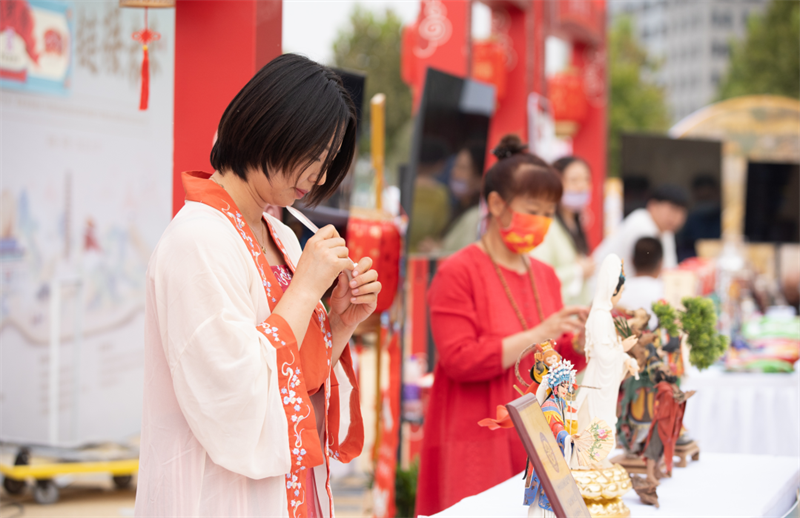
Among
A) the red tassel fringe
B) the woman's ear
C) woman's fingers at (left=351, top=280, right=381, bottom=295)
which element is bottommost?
woman's fingers at (left=351, top=280, right=381, bottom=295)

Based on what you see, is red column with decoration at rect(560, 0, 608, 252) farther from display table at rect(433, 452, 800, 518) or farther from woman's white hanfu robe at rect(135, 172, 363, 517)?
woman's white hanfu robe at rect(135, 172, 363, 517)

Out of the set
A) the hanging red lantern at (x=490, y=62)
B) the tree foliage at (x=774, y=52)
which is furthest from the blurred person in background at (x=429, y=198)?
the tree foliage at (x=774, y=52)

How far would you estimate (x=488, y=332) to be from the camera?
7.01 ft

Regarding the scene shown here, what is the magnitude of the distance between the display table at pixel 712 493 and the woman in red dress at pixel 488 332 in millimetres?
257

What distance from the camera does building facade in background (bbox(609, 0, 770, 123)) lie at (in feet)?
202

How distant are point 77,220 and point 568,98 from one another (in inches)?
226

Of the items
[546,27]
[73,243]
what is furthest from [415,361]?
[546,27]

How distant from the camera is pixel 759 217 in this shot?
7.30 metres

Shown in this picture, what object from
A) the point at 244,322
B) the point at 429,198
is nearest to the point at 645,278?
the point at 429,198

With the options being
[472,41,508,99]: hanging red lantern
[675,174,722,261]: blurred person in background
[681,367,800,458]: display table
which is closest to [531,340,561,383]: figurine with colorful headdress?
[681,367,800,458]: display table

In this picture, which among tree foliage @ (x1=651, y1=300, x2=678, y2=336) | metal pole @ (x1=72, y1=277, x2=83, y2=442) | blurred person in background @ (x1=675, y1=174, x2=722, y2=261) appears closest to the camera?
tree foliage @ (x1=651, y1=300, x2=678, y2=336)

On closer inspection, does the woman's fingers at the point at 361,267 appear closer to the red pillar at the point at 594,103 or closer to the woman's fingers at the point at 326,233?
the woman's fingers at the point at 326,233

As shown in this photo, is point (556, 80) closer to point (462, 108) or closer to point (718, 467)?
point (462, 108)

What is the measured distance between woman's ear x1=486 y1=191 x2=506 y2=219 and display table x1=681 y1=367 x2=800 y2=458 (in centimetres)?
111
